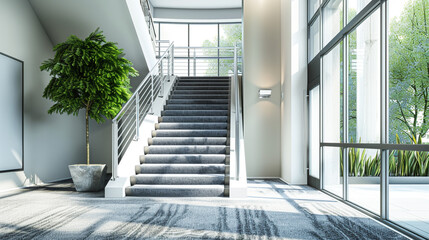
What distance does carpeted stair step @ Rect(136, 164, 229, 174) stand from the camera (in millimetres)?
6258

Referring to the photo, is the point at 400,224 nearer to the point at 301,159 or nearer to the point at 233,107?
the point at 301,159

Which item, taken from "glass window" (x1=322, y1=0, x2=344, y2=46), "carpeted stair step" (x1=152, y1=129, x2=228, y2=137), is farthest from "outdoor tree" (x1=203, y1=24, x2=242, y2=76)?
"glass window" (x1=322, y1=0, x2=344, y2=46)

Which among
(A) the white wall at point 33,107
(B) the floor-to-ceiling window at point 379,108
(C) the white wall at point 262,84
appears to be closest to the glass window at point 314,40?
(B) the floor-to-ceiling window at point 379,108

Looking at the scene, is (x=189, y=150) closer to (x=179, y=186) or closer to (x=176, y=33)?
(x=179, y=186)

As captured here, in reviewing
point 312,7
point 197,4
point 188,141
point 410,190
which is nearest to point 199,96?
point 188,141

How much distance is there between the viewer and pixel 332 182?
584cm

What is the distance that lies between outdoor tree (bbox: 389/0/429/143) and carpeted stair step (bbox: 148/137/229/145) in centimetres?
368

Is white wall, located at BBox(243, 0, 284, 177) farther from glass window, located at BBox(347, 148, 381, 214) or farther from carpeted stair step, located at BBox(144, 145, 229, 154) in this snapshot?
glass window, located at BBox(347, 148, 381, 214)

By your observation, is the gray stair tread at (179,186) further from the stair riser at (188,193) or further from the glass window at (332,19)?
the glass window at (332,19)

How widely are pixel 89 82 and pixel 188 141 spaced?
1.99m

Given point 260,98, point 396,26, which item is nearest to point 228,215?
point 396,26

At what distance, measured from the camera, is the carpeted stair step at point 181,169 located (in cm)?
626

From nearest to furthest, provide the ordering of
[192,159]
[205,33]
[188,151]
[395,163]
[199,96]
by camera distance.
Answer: [395,163], [192,159], [188,151], [199,96], [205,33]

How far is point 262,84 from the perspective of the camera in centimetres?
851
